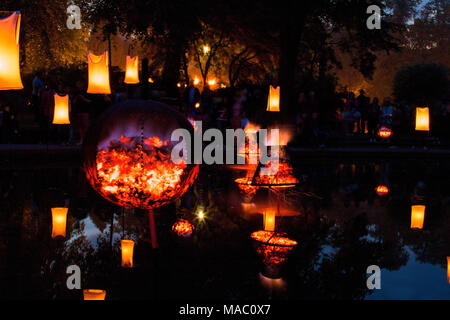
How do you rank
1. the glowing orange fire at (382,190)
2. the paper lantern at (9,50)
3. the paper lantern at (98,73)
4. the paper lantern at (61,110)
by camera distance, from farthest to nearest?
the paper lantern at (61,110), the paper lantern at (98,73), the glowing orange fire at (382,190), the paper lantern at (9,50)

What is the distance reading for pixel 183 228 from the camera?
5.19 metres

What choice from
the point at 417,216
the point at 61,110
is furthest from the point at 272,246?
the point at 61,110

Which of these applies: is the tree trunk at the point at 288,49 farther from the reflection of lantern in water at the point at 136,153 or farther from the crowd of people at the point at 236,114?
the reflection of lantern in water at the point at 136,153

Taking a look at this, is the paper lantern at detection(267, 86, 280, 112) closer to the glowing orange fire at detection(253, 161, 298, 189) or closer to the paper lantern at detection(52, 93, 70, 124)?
the paper lantern at detection(52, 93, 70, 124)

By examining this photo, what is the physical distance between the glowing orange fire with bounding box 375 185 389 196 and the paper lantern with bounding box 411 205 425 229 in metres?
1.07

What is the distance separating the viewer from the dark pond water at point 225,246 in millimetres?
3420

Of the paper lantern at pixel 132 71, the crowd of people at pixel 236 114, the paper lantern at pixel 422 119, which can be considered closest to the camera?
the paper lantern at pixel 422 119

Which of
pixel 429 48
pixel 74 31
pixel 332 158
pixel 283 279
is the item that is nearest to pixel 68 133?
pixel 332 158

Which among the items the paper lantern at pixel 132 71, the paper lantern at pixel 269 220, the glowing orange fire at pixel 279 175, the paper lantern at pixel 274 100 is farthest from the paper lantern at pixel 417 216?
the paper lantern at pixel 132 71

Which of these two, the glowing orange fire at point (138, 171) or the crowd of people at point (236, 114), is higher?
the crowd of people at point (236, 114)

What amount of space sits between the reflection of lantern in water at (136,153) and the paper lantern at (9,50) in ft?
10.5

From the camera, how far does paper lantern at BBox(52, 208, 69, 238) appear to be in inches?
195

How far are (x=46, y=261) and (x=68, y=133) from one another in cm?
1256

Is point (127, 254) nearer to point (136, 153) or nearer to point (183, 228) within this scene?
point (183, 228)
